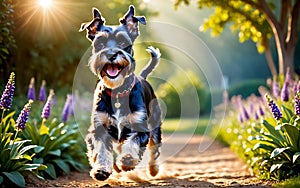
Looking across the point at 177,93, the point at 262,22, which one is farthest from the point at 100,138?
the point at 177,93

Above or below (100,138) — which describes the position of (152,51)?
above

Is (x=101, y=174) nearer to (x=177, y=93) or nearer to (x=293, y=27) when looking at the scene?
(x=293, y=27)

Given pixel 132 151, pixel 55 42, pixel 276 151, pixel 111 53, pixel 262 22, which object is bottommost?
pixel 276 151

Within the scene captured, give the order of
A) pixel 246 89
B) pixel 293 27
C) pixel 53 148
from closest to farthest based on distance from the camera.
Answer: pixel 53 148 → pixel 293 27 → pixel 246 89

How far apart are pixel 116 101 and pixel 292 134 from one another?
196 cm

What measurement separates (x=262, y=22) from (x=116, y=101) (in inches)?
324

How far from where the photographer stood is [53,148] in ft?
20.1

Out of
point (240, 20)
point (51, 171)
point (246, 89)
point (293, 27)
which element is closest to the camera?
point (51, 171)

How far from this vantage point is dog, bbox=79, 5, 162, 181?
16.0 ft

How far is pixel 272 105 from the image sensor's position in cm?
484

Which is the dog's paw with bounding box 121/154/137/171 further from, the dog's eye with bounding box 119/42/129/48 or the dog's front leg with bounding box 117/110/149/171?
the dog's eye with bounding box 119/42/129/48

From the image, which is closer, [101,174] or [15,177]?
[15,177]

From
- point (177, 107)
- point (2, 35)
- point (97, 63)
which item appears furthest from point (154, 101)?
point (177, 107)

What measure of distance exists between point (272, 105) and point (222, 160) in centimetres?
409
